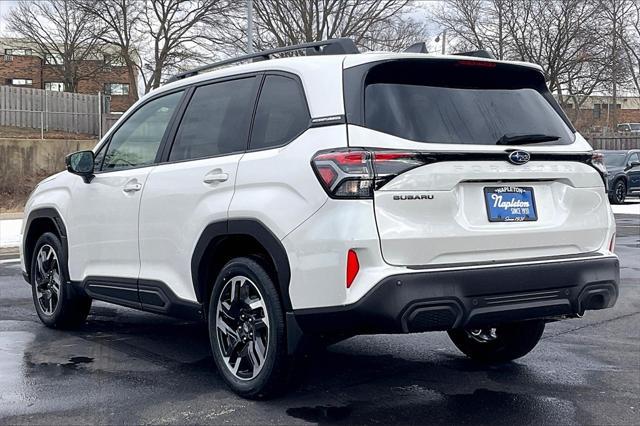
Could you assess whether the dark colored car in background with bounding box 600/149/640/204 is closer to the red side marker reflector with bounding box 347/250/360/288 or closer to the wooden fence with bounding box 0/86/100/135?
the wooden fence with bounding box 0/86/100/135

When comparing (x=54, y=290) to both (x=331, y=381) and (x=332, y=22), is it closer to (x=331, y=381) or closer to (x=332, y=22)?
(x=331, y=381)

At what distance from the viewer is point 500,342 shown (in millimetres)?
5668

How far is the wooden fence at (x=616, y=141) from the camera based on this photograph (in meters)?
40.5

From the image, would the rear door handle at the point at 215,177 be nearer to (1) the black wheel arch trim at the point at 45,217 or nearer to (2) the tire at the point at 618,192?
(1) the black wheel arch trim at the point at 45,217

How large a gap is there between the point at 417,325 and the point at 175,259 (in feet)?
5.79

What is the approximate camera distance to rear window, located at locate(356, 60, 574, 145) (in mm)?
4344

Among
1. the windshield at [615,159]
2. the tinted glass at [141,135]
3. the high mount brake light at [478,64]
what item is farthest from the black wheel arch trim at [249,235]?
the windshield at [615,159]

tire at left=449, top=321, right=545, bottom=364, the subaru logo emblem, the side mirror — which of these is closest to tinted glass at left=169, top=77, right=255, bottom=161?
the side mirror

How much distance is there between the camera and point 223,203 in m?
4.79

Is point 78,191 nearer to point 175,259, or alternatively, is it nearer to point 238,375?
point 175,259

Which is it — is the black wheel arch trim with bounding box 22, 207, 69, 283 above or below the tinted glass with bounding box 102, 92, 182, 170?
below

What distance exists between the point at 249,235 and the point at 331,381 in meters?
1.17

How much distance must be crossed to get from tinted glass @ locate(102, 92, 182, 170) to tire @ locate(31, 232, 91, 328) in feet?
3.04

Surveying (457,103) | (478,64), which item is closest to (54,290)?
(457,103)
